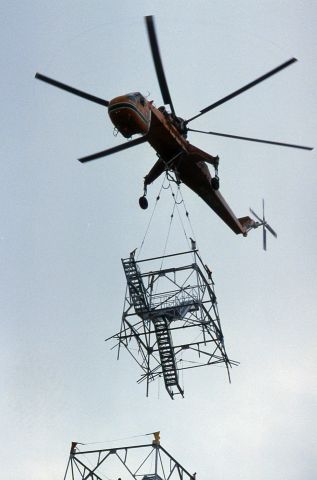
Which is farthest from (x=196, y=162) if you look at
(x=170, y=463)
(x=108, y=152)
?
(x=170, y=463)

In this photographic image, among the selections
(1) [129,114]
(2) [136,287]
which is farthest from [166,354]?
(1) [129,114]

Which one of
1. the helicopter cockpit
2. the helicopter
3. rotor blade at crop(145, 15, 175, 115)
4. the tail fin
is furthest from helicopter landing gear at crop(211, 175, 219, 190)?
the tail fin

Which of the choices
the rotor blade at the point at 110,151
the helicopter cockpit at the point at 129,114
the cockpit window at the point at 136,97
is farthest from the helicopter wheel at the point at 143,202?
the cockpit window at the point at 136,97

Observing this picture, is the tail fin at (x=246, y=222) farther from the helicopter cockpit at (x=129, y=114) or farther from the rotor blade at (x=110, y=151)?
the helicopter cockpit at (x=129, y=114)

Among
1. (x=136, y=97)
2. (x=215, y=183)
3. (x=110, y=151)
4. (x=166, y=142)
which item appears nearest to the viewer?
(x=136, y=97)

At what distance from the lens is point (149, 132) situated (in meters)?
23.8

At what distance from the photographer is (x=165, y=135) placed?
23.9 m

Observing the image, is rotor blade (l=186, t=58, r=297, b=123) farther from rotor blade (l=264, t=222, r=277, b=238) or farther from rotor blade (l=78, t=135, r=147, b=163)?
rotor blade (l=264, t=222, r=277, b=238)

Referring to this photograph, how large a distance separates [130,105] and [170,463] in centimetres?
1279

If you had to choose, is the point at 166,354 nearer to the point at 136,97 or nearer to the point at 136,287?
the point at 136,287

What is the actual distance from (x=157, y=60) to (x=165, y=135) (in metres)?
5.63

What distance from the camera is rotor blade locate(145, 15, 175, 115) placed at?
57.3 feet

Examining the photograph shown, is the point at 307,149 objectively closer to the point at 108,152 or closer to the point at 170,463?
the point at 108,152

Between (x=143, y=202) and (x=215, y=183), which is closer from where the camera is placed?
(x=215, y=183)
